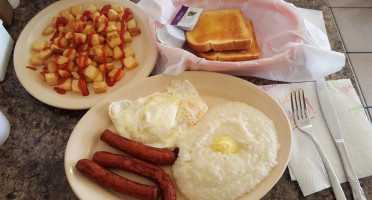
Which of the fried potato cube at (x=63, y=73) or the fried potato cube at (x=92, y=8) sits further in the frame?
the fried potato cube at (x=92, y=8)

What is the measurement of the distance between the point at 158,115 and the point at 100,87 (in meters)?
0.35

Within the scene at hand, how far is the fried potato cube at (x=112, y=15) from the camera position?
5.51 ft

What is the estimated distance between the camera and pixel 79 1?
1.82 m

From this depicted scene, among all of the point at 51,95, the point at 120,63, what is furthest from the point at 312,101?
the point at 51,95

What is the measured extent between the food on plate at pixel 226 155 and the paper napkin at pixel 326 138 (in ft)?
0.49

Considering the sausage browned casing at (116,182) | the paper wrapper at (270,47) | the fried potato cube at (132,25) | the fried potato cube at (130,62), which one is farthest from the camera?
the fried potato cube at (132,25)

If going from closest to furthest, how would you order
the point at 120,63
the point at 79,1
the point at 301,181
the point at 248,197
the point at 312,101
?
the point at 248,197 < the point at 301,181 < the point at 312,101 < the point at 120,63 < the point at 79,1

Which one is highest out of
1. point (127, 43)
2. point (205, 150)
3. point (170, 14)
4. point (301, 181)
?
point (170, 14)

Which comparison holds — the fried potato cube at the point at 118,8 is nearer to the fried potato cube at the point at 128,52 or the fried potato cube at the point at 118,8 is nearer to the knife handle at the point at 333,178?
the fried potato cube at the point at 128,52

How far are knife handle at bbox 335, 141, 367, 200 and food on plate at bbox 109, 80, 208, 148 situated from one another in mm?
603

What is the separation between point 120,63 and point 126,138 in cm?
50

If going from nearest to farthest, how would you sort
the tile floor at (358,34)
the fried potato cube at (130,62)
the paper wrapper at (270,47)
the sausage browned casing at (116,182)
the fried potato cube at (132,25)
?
the sausage browned casing at (116,182)
the paper wrapper at (270,47)
the fried potato cube at (130,62)
the fried potato cube at (132,25)
the tile floor at (358,34)

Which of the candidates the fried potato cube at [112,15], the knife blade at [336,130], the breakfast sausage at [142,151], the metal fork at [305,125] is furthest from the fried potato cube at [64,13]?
the knife blade at [336,130]

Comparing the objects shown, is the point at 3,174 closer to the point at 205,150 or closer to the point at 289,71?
the point at 205,150
